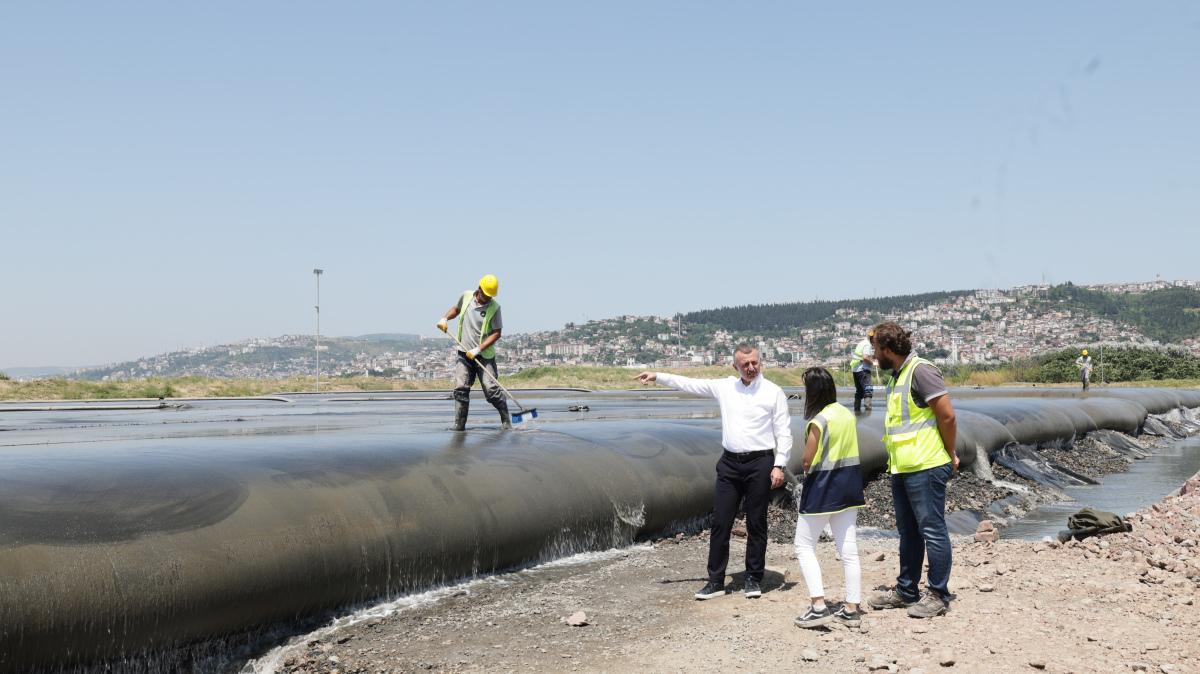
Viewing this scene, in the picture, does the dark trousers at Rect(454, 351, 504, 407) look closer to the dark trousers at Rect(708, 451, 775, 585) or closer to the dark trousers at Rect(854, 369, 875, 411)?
the dark trousers at Rect(708, 451, 775, 585)

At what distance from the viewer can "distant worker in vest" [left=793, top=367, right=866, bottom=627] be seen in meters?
6.92

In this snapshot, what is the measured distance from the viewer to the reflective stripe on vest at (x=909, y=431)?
6977 mm

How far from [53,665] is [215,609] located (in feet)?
3.16

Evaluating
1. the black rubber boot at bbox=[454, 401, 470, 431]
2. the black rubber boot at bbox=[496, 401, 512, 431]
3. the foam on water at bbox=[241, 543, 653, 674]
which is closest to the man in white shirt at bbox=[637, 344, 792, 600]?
the foam on water at bbox=[241, 543, 653, 674]

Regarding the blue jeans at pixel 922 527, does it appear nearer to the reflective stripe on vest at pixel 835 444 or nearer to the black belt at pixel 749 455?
the reflective stripe on vest at pixel 835 444

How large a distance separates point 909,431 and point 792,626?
1.63m

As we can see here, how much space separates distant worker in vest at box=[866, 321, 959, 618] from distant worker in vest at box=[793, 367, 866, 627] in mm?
327

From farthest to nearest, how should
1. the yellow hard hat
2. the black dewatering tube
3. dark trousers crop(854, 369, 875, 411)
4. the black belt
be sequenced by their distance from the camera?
1. dark trousers crop(854, 369, 875, 411)
2. the yellow hard hat
3. the black belt
4. the black dewatering tube

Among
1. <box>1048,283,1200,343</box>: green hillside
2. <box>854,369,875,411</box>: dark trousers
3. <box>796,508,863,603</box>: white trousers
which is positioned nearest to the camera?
<box>796,508,863,603</box>: white trousers

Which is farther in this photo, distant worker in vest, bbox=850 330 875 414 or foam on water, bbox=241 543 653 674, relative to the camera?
distant worker in vest, bbox=850 330 875 414

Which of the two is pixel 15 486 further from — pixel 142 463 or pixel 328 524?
pixel 328 524

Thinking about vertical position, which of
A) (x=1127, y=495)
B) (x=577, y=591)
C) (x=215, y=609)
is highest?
(x=215, y=609)

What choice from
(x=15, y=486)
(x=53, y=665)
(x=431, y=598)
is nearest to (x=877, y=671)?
(x=431, y=598)

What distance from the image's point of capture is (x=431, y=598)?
802 centimetres
